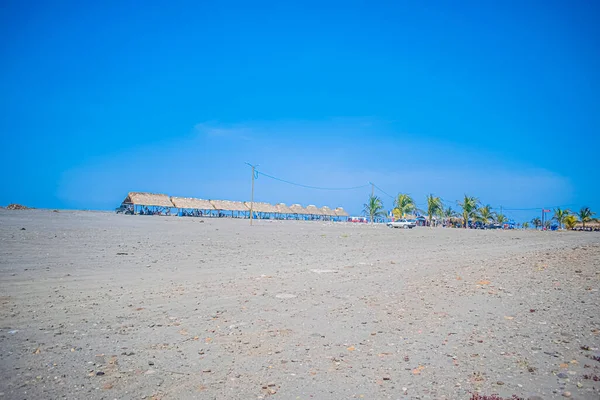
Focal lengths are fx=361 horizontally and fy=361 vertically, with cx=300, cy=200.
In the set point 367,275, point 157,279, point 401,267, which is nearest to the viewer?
point 157,279

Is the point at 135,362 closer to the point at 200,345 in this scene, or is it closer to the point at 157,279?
the point at 200,345

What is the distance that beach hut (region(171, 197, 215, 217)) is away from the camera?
250ft

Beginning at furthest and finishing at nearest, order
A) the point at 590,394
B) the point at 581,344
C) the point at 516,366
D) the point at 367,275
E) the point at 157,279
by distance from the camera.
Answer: the point at 367,275, the point at 157,279, the point at 581,344, the point at 516,366, the point at 590,394

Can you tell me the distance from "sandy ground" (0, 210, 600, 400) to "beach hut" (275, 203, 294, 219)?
87.6 metres

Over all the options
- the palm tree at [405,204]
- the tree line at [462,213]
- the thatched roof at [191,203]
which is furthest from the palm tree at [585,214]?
the thatched roof at [191,203]

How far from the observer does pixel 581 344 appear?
14.8 feet

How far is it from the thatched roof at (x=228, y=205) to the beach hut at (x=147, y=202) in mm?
10981

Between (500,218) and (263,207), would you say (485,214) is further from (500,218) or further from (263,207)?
(263,207)

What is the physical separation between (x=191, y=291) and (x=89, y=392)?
13.4 ft

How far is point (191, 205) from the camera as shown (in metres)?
78.2

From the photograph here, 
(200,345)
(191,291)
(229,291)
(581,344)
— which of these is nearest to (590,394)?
(581,344)

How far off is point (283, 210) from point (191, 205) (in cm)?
2781

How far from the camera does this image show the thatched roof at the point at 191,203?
75.9m

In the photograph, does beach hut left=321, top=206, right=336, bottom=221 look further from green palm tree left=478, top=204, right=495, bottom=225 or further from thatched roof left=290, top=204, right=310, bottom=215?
green palm tree left=478, top=204, right=495, bottom=225
